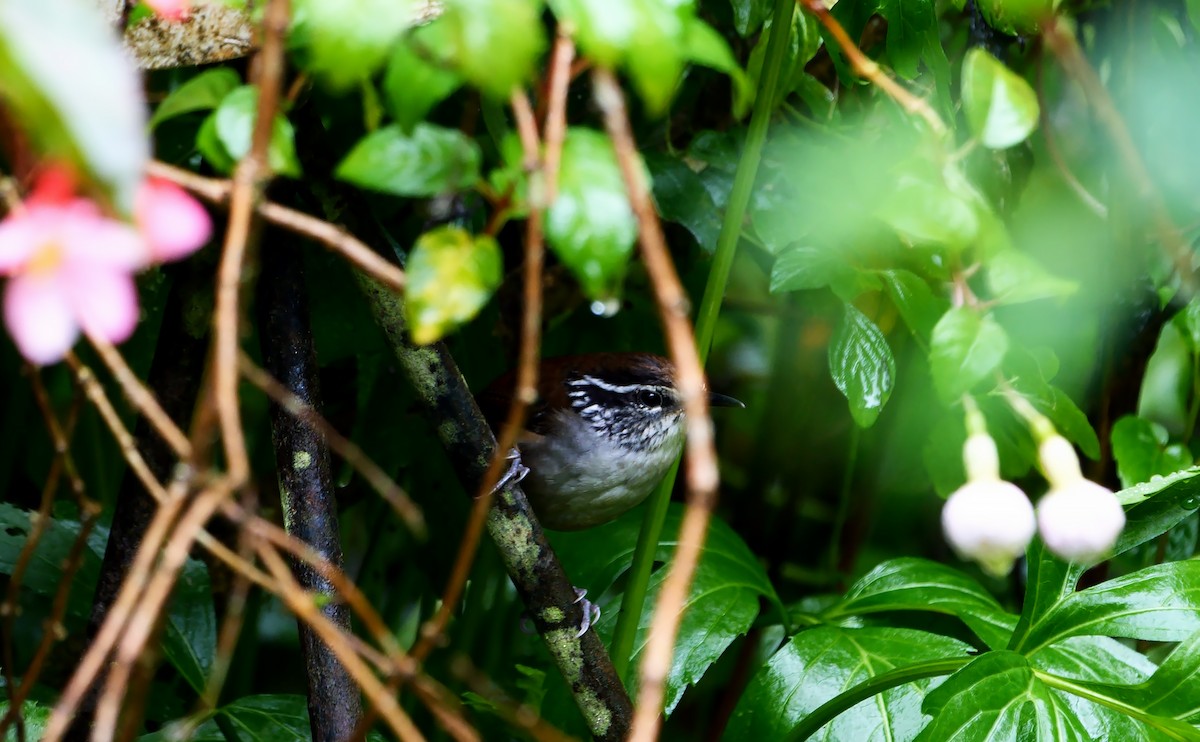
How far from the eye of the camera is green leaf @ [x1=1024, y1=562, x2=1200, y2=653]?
1.67m

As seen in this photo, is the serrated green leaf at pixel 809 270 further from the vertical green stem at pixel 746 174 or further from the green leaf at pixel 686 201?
the green leaf at pixel 686 201

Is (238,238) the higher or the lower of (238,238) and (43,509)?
the higher

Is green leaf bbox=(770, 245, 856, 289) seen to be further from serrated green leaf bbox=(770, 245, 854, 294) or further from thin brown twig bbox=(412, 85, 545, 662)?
thin brown twig bbox=(412, 85, 545, 662)

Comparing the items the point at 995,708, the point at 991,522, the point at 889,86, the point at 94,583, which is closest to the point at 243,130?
the point at 889,86

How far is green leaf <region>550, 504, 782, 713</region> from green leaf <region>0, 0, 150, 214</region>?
4.70 ft

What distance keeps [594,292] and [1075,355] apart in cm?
179

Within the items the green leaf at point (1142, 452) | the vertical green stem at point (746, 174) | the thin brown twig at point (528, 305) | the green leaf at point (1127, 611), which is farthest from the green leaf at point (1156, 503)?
the thin brown twig at point (528, 305)

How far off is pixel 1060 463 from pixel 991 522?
10cm

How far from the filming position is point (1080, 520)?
954 millimetres

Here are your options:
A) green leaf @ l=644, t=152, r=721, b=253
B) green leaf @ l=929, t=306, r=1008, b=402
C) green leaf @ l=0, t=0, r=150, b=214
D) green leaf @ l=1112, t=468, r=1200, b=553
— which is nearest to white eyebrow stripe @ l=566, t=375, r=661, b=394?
green leaf @ l=644, t=152, r=721, b=253

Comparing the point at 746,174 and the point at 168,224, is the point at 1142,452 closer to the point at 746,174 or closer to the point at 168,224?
the point at 746,174

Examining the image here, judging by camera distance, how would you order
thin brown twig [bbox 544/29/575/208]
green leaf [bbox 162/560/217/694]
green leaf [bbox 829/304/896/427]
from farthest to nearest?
green leaf [bbox 162/560/217/694], green leaf [bbox 829/304/896/427], thin brown twig [bbox 544/29/575/208]

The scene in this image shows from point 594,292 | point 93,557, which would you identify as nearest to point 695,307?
point 93,557

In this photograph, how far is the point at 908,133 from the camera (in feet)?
5.87
